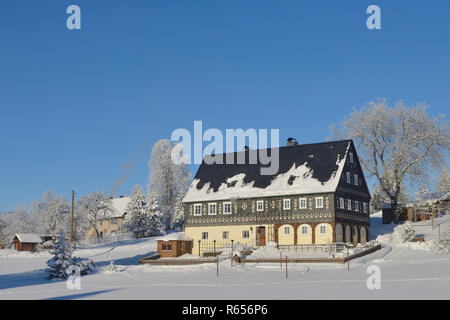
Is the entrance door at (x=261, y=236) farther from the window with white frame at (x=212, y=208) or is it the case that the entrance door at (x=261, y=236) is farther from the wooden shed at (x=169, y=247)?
the wooden shed at (x=169, y=247)

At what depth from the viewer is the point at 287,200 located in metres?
49.5

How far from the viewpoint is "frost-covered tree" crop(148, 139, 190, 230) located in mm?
76500

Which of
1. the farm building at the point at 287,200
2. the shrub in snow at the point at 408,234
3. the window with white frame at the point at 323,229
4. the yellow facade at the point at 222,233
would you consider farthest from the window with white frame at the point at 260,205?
the shrub in snow at the point at 408,234

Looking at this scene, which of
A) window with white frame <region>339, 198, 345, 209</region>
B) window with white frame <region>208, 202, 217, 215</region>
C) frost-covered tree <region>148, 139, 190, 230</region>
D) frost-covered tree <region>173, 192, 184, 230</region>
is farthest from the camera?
frost-covered tree <region>148, 139, 190, 230</region>

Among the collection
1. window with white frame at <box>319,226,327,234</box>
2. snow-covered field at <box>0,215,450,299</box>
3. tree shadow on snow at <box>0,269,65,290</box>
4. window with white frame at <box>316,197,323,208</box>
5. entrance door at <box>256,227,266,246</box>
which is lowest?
tree shadow on snow at <box>0,269,65,290</box>

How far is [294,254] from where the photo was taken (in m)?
44.1

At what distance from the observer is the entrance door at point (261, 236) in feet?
165

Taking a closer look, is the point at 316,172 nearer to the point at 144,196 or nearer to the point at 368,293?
the point at 368,293

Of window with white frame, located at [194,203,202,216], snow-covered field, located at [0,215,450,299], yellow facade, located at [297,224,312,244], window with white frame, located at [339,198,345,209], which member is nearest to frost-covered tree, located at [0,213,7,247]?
window with white frame, located at [194,203,202,216]

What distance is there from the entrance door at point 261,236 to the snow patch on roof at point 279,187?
322 cm

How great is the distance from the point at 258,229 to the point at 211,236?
515cm

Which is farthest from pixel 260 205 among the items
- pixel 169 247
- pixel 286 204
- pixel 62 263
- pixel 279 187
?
pixel 62 263

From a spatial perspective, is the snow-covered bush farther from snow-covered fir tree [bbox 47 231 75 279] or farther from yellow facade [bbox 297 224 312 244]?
yellow facade [bbox 297 224 312 244]

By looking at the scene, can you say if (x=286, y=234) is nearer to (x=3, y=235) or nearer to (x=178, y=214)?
(x=178, y=214)
